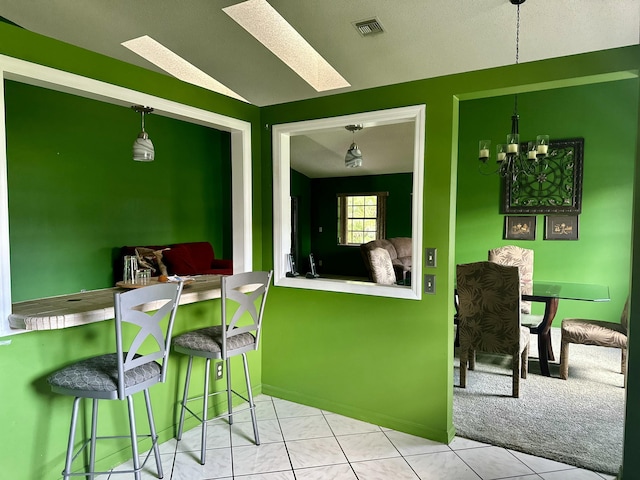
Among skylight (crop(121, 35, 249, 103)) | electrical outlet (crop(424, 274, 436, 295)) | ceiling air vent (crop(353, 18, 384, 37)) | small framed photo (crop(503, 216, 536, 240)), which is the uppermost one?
skylight (crop(121, 35, 249, 103))

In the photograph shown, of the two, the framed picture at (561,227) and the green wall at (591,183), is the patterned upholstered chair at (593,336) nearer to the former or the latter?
the green wall at (591,183)

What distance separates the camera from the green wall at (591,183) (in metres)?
4.77

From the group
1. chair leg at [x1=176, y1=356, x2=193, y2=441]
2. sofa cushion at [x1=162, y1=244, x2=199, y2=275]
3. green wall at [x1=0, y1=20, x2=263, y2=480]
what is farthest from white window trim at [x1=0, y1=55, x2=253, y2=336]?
sofa cushion at [x1=162, y1=244, x2=199, y2=275]

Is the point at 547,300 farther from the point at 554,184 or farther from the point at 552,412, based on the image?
the point at 554,184

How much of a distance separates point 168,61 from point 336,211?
4882mm

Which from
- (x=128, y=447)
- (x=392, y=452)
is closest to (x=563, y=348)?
(x=392, y=452)

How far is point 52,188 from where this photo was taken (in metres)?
4.54

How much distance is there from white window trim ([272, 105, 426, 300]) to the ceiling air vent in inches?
55.2

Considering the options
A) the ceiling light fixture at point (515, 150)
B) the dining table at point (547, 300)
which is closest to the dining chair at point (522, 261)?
the dining table at point (547, 300)

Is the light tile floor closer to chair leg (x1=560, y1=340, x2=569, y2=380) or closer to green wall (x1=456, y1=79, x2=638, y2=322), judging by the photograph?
chair leg (x1=560, y1=340, x2=569, y2=380)

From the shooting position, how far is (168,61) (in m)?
5.08

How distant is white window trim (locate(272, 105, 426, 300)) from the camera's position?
8.25 ft

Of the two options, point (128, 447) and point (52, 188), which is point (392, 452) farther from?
point (52, 188)

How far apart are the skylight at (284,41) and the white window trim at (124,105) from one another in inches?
64.0
